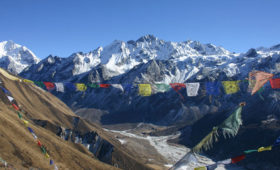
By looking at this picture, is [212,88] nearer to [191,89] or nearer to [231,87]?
[231,87]

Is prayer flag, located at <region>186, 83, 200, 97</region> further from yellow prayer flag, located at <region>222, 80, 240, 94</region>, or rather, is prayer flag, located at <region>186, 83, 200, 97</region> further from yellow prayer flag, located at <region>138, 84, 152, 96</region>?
yellow prayer flag, located at <region>138, 84, 152, 96</region>

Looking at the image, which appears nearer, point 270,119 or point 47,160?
point 47,160

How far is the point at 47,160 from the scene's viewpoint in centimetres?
5234

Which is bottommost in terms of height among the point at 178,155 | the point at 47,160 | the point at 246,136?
the point at 178,155

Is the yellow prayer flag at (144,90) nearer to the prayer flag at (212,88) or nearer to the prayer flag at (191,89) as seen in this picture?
the prayer flag at (191,89)

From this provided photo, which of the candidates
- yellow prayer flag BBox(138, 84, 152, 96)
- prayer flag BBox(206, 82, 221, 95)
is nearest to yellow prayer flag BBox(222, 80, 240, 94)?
prayer flag BBox(206, 82, 221, 95)

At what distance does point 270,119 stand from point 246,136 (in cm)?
2705

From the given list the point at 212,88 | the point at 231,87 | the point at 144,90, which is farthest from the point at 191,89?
the point at 144,90

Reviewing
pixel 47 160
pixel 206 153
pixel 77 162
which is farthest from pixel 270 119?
pixel 47 160

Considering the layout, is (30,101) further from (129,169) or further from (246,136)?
(246,136)

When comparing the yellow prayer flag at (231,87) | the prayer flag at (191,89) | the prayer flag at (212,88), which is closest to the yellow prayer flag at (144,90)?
the prayer flag at (191,89)

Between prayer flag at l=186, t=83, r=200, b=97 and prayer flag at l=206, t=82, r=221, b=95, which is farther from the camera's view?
prayer flag at l=186, t=83, r=200, b=97

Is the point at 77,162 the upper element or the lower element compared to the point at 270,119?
upper

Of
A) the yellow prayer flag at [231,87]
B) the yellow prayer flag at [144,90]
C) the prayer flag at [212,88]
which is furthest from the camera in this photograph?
the yellow prayer flag at [144,90]
